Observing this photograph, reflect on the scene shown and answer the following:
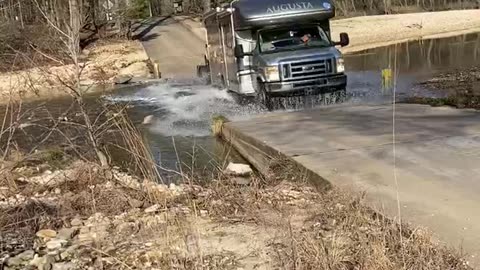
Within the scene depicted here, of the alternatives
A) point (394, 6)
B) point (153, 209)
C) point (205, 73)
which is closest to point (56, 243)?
point (153, 209)

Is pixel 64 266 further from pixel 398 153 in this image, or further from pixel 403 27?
pixel 403 27

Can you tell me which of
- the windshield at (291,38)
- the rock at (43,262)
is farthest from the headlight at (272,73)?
the rock at (43,262)

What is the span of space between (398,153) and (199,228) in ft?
12.1

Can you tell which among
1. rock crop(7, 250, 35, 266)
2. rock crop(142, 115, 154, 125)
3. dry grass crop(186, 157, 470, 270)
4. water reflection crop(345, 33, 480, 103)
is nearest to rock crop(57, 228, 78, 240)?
rock crop(7, 250, 35, 266)

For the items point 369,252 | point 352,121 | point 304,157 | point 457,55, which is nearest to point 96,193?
point 304,157

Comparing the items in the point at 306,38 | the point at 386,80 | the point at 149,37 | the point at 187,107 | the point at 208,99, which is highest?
the point at 306,38

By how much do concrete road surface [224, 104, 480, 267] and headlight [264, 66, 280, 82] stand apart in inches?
Answer: 55.1

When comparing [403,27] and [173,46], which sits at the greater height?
[173,46]

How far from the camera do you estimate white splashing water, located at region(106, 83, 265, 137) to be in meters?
16.3

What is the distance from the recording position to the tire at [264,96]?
53.1ft

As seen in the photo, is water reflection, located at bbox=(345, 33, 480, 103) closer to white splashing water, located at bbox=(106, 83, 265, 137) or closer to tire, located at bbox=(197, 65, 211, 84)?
white splashing water, located at bbox=(106, 83, 265, 137)

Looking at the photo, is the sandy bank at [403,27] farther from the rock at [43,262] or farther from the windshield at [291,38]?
the rock at [43,262]

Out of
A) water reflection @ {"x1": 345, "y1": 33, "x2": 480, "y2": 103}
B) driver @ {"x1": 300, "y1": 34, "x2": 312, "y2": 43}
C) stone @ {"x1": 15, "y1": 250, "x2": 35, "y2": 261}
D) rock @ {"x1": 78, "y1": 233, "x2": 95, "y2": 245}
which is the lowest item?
water reflection @ {"x1": 345, "y1": 33, "x2": 480, "y2": 103}

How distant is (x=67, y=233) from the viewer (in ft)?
21.4
